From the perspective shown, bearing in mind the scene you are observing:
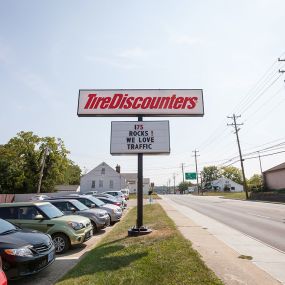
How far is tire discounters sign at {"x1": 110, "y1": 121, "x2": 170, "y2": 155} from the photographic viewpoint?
12062 mm

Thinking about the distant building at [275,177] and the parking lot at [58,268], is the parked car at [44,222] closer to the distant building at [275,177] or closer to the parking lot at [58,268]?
the parking lot at [58,268]

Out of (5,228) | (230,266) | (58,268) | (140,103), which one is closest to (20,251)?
(5,228)

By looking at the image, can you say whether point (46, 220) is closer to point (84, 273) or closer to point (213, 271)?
point (84, 273)

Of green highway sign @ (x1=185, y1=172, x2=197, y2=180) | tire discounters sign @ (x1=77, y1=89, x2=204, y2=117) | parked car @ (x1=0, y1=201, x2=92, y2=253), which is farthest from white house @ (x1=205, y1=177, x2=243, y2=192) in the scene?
parked car @ (x1=0, y1=201, x2=92, y2=253)

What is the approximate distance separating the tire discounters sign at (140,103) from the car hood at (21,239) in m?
6.29

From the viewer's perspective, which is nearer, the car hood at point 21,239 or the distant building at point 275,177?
Result: the car hood at point 21,239

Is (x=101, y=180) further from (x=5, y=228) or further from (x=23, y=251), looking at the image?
(x=23, y=251)

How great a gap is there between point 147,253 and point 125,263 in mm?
1094

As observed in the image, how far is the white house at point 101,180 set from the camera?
231 ft

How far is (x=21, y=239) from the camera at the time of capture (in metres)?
6.66

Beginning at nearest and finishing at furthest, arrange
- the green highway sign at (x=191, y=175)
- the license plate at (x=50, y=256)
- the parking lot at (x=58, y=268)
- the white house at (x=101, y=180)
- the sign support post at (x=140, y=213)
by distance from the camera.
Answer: the parking lot at (x=58, y=268) < the license plate at (x=50, y=256) < the sign support post at (x=140, y=213) < the white house at (x=101, y=180) < the green highway sign at (x=191, y=175)

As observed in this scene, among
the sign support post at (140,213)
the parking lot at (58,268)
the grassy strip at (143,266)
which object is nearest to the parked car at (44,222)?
the parking lot at (58,268)

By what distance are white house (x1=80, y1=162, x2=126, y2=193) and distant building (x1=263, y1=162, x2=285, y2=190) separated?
112 ft

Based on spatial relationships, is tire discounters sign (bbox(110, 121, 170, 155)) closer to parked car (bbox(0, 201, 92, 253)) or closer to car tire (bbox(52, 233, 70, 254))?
parked car (bbox(0, 201, 92, 253))
